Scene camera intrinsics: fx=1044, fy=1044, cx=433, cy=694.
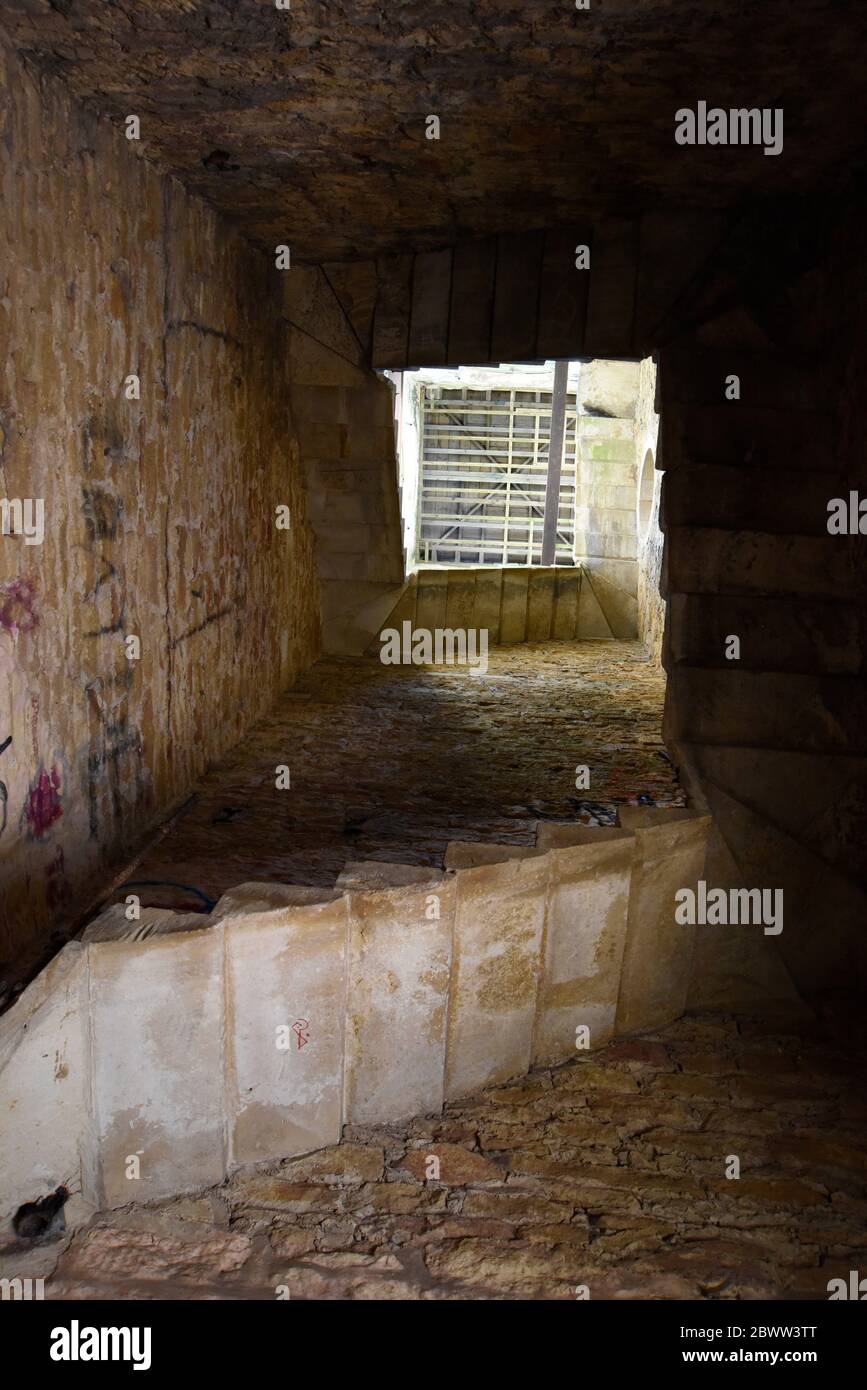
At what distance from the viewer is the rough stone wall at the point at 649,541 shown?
8680mm

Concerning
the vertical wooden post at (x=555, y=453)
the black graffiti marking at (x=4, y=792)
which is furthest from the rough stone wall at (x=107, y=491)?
the vertical wooden post at (x=555, y=453)

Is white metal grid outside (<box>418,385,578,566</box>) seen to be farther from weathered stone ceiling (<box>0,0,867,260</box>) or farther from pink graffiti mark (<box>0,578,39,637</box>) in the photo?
pink graffiti mark (<box>0,578,39,637</box>)

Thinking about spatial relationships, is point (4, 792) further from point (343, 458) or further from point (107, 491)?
point (343, 458)

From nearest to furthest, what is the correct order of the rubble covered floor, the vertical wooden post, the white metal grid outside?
the rubble covered floor
the vertical wooden post
the white metal grid outside

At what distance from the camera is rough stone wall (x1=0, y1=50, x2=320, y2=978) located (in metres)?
3.54

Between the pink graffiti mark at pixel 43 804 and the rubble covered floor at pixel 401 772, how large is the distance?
0.48 m

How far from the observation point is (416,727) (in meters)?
6.39

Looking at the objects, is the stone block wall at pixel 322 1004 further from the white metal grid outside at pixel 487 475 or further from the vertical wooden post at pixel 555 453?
the white metal grid outside at pixel 487 475

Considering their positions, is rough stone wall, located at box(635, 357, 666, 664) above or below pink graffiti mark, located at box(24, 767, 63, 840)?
above

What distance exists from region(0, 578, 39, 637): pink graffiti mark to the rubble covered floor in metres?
1.14

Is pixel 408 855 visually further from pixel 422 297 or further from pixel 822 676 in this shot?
pixel 422 297

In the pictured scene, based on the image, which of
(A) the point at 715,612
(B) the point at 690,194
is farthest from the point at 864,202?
(A) the point at 715,612

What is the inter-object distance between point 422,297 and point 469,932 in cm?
390

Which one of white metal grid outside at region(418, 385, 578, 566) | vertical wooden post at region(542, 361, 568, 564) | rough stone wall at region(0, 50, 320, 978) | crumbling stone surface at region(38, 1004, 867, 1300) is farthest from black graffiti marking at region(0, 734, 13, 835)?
white metal grid outside at region(418, 385, 578, 566)
